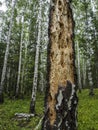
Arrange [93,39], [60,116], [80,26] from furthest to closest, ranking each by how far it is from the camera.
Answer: [80,26] < [93,39] < [60,116]

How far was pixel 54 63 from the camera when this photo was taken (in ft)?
14.4

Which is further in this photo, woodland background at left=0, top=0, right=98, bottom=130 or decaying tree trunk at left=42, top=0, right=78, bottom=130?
woodland background at left=0, top=0, right=98, bottom=130

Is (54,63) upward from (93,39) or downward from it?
downward

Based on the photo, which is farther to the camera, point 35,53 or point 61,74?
point 35,53

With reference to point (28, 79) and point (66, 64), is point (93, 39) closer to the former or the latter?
point (28, 79)

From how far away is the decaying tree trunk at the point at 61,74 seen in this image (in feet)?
13.6

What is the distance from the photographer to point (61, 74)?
14.1 ft

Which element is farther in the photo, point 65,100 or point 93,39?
point 93,39

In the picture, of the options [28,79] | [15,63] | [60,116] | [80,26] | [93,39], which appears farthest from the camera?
[15,63]

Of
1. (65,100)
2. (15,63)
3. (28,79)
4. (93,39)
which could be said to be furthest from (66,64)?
(15,63)

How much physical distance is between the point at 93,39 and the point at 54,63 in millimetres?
17586

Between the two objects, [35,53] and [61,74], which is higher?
[35,53]

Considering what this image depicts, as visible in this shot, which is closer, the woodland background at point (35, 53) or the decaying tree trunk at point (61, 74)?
the decaying tree trunk at point (61, 74)

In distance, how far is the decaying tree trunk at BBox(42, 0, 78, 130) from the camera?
13.6 feet
